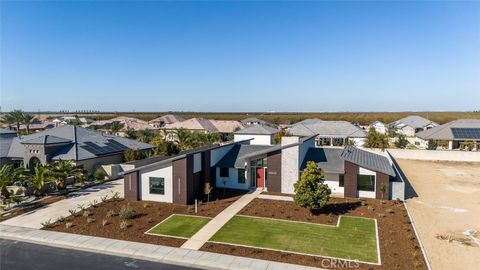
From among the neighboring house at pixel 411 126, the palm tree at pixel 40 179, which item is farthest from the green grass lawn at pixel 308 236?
the neighboring house at pixel 411 126

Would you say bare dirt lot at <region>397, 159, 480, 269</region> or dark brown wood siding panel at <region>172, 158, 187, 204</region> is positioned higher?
dark brown wood siding panel at <region>172, 158, 187, 204</region>

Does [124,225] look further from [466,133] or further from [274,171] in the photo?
[466,133]

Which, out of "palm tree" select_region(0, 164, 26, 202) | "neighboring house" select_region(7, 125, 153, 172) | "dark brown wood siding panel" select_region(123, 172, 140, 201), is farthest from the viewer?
"neighboring house" select_region(7, 125, 153, 172)

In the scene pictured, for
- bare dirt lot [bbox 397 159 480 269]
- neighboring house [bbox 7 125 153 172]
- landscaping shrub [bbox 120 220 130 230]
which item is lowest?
bare dirt lot [bbox 397 159 480 269]

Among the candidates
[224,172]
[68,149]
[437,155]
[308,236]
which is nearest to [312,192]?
[308,236]

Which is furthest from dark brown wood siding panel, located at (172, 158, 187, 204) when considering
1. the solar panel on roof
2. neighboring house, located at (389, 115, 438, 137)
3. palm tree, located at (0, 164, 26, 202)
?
neighboring house, located at (389, 115, 438, 137)

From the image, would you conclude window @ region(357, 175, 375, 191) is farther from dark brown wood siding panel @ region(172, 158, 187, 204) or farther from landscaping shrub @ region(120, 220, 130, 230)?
landscaping shrub @ region(120, 220, 130, 230)

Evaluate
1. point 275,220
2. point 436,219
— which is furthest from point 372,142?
point 275,220
